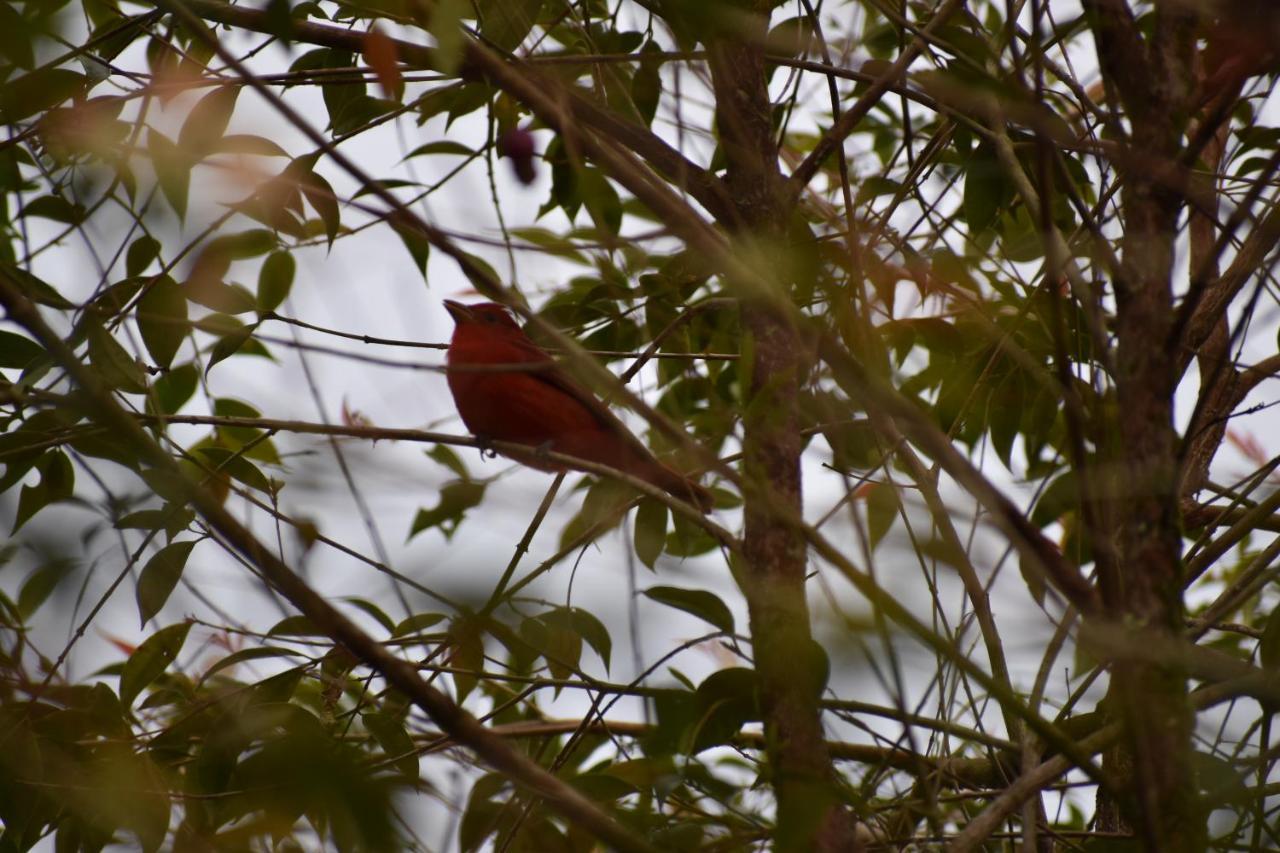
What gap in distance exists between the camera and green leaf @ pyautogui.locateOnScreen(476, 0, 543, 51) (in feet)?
8.86

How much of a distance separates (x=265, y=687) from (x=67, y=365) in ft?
4.45

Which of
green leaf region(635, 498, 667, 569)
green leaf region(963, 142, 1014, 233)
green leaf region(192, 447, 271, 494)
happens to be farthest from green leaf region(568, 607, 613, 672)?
green leaf region(963, 142, 1014, 233)

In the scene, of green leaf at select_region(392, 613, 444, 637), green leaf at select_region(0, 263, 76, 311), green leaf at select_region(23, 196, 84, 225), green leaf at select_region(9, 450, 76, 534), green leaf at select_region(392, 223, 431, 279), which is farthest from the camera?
green leaf at select_region(392, 223, 431, 279)

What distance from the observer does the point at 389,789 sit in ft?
4.60

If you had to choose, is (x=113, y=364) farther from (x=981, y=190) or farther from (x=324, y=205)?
(x=981, y=190)

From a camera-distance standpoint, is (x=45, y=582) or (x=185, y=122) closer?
(x=45, y=582)

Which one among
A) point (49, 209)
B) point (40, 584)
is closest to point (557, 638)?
point (40, 584)

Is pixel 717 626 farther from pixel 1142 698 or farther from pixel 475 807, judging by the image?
pixel 1142 698

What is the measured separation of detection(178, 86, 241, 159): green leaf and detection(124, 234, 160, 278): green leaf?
0.40m

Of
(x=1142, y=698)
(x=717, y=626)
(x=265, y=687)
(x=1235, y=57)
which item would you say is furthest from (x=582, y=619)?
(x=1235, y=57)

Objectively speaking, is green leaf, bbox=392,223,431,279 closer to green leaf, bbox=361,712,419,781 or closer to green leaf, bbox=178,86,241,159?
green leaf, bbox=178,86,241,159

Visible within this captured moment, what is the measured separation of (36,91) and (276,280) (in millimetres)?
758

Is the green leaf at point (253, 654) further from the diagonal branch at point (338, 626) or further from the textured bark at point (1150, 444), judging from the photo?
the textured bark at point (1150, 444)

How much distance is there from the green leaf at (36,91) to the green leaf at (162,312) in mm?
473
